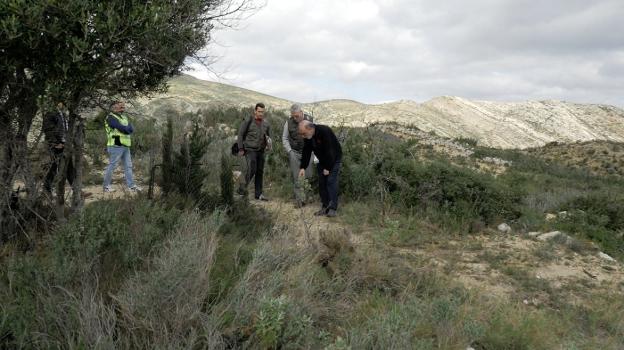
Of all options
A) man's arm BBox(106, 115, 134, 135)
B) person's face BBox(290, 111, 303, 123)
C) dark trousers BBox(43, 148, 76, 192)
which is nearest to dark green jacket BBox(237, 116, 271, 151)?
person's face BBox(290, 111, 303, 123)

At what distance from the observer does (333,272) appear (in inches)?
172

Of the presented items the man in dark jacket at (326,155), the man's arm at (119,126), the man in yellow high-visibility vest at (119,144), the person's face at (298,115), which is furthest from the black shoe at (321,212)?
the man's arm at (119,126)

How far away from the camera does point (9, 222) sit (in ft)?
14.1

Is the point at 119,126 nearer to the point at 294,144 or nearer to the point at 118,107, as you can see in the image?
the point at 118,107

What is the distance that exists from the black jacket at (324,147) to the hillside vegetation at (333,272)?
35.7 inches

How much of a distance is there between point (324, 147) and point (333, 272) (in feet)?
10.6

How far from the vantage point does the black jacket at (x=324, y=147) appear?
23.7 feet

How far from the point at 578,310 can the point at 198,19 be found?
4.86m

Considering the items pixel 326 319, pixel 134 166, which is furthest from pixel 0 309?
pixel 134 166

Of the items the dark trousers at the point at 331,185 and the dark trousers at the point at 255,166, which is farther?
the dark trousers at the point at 255,166

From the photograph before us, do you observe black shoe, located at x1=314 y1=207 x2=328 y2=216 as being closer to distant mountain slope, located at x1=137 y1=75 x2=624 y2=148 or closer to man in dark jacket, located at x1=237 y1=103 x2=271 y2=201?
man in dark jacket, located at x1=237 y1=103 x2=271 y2=201

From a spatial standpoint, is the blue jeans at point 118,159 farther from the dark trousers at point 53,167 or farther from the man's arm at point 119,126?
the dark trousers at point 53,167

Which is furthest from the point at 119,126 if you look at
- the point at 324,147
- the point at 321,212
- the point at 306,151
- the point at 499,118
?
the point at 499,118

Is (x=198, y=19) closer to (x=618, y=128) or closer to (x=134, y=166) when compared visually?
(x=134, y=166)
